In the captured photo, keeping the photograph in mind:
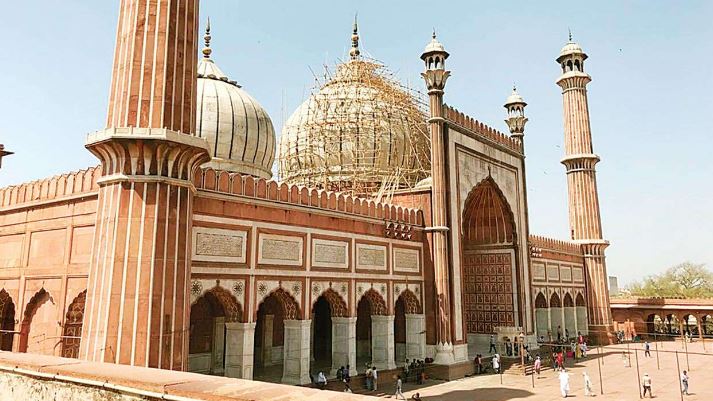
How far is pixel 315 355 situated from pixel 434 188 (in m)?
Result: 7.00

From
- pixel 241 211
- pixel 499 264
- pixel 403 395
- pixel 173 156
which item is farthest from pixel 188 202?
pixel 499 264

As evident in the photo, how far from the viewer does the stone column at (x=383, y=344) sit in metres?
15.5

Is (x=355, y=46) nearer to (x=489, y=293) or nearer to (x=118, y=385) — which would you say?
(x=489, y=293)

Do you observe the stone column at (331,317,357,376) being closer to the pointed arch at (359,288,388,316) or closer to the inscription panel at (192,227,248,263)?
the pointed arch at (359,288,388,316)

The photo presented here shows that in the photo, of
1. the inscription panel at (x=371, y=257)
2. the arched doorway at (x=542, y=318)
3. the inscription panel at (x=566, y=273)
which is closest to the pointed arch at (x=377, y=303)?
the inscription panel at (x=371, y=257)

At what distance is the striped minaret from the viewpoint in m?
8.04

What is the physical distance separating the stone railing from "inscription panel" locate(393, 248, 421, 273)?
11729mm

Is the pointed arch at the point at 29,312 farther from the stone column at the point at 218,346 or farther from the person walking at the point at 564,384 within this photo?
the person walking at the point at 564,384

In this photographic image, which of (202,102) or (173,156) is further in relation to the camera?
(202,102)

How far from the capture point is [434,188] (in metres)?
17.7

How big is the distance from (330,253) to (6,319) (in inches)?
313

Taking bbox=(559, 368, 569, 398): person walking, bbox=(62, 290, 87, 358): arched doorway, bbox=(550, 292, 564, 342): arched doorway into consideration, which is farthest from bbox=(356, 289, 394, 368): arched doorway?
bbox=(550, 292, 564, 342): arched doorway

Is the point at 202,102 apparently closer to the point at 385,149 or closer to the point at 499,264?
the point at 385,149

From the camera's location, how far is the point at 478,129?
67.4 feet
